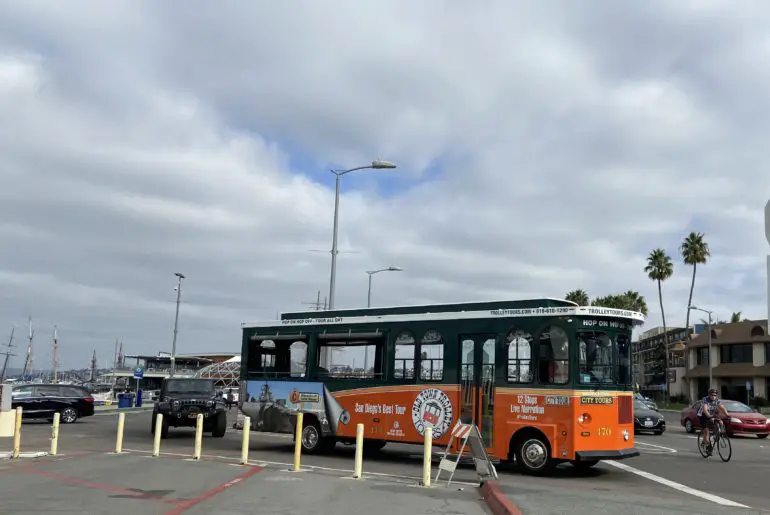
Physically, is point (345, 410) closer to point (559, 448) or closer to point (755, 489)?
point (559, 448)

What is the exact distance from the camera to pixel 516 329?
1442cm

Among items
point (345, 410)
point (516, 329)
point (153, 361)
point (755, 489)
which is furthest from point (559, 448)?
point (153, 361)

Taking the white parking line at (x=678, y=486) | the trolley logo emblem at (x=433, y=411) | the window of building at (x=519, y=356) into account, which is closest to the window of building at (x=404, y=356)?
the trolley logo emblem at (x=433, y=411)

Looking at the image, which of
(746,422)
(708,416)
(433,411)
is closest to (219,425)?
(433,411)

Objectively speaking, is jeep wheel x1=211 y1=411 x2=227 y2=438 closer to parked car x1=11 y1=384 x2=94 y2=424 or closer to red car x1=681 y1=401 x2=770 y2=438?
parked car x1=11 y1=384 x2=94 y2=424

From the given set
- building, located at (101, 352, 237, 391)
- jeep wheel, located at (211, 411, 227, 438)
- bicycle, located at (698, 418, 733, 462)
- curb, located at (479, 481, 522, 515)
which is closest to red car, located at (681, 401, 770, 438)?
bicycle, located at (698, 418, 733, 462)

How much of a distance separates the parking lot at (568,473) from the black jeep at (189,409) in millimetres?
488

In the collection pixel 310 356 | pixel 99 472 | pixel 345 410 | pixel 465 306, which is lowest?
pixel 99 472

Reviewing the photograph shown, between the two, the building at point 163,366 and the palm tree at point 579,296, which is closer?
the palm tree at point 579,296

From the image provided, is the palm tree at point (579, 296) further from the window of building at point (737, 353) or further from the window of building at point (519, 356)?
the window of building at point (519, 356)

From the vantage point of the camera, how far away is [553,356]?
13.9 metres

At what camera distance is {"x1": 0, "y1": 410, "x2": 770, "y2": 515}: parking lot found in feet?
34.8

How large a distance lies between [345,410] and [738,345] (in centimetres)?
5953

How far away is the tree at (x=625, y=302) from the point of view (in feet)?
224
